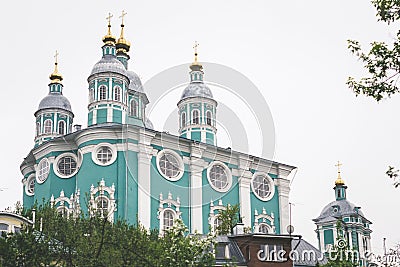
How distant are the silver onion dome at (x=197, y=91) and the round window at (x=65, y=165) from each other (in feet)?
37.2

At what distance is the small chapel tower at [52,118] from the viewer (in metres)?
46.3

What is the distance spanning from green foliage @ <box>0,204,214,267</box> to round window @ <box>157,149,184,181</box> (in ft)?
53.5

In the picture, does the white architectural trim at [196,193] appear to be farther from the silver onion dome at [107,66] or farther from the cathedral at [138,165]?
the silver onion dome at [107,66]

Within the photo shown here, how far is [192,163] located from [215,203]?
9.75ft

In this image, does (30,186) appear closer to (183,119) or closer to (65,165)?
(65,165)

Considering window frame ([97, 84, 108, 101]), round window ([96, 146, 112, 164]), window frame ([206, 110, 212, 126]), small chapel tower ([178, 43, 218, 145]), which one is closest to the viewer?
round window ([96, 146, 112, 164])

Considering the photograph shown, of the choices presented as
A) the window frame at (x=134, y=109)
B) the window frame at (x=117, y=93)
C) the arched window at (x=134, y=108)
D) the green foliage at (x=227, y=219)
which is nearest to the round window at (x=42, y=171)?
the window frame at (x=117, y=93)

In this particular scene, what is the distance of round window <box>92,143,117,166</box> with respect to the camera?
3775cm

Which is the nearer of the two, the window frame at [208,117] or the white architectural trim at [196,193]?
the white architectural trim at [196,193]

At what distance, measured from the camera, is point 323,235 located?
6334 cm

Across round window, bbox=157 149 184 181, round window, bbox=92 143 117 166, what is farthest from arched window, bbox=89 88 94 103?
Result: round window, bbox=157 149 184 181

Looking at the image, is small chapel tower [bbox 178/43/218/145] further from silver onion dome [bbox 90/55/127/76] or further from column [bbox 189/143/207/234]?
silver onion dome [bbox 90/55/127/76]

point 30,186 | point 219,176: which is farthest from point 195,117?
point 30,186

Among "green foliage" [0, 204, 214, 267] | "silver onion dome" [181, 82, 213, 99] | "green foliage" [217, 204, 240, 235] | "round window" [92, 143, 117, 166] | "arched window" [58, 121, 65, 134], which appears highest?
"silver onion dome" [181, 82, 213, 99]
